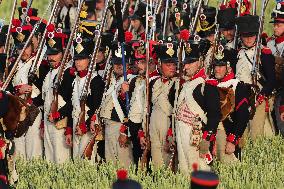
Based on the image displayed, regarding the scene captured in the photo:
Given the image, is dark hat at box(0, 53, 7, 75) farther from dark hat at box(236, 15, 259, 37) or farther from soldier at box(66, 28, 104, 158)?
dark hat at box(236, 15, 259, 37)

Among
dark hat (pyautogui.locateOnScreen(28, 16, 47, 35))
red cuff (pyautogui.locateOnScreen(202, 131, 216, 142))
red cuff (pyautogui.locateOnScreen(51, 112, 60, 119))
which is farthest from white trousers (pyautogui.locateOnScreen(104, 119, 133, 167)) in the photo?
dark hat (pyautogui.locateOnScreen(28, 16, 47, 35))

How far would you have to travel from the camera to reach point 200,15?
1633cm

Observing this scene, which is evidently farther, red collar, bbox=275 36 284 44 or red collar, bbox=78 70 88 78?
red collar, bbox=275 36 284 44

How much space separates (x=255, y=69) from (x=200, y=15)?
3.33 metres

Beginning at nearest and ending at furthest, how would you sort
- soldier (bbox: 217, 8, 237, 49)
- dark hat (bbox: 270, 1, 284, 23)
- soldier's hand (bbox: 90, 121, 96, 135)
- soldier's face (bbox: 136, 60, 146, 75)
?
soldier's face (bbox: 136, 60, 146, 75), soldier's hand (bbox: 90, 121, 96, 135), dark hat (bbox: 270, 1, 284, 23), soldier (bbox: 217, 8, 237, 49)

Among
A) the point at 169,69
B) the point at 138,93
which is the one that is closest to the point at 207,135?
the point at 169,69

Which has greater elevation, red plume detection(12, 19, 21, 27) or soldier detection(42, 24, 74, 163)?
red plume detection(12, 19, 21, 27)

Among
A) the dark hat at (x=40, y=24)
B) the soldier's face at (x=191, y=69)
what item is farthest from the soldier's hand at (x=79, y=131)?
the dark hat at (x=40, y=24)

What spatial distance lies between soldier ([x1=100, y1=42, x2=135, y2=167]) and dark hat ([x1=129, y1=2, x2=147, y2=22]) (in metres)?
4.48

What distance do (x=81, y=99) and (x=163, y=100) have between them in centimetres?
161

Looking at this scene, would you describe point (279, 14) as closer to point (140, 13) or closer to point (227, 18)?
point (227, 18)

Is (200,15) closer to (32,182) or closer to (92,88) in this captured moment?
(92,88)

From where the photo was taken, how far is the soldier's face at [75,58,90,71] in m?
13.0

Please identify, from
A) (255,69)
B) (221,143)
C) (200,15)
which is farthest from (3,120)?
(200,15)
